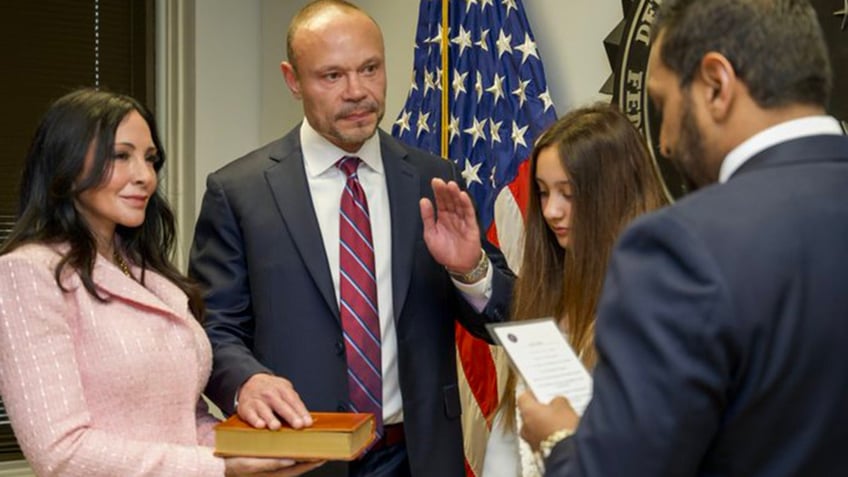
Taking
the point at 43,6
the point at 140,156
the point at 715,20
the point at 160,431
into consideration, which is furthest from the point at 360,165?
the point at 43,6

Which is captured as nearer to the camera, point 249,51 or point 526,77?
point 526,77

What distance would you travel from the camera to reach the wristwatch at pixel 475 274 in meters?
2.26

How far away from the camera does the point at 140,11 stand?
186 inches

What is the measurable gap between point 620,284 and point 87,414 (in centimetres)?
112

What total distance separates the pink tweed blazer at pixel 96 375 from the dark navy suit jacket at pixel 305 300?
216 mm

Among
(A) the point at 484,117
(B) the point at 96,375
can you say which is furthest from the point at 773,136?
(A) the point at 484,117

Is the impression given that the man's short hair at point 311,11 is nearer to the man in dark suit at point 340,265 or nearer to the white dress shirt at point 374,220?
the man in dark suit at point 340,265

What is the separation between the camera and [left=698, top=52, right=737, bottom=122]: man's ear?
3.77 feet

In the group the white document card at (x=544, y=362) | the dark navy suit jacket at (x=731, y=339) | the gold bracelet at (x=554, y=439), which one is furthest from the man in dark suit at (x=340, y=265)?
the dark navy suit jacket at (x=731, y=339)

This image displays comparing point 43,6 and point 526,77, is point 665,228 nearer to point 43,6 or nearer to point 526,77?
point 526,77

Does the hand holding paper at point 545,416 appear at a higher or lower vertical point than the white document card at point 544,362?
lower

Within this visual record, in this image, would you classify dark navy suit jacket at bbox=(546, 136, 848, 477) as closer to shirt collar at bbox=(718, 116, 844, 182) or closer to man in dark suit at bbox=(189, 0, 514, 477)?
shirt collar at bbox=(718, 116, 844, 182)

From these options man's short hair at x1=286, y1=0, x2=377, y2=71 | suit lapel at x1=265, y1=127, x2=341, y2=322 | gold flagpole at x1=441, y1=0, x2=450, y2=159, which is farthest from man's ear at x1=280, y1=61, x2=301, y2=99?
gold flagpole at x1=441, y1=0, x2=450, y2=159

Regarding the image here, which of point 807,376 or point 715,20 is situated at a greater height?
point 715,20
